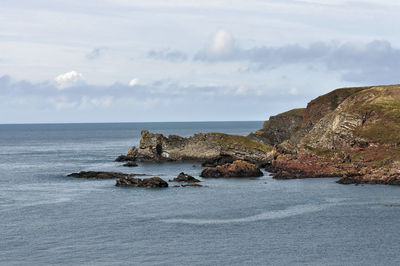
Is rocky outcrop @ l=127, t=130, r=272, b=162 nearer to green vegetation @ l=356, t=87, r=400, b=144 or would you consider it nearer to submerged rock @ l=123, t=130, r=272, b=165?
submerged rock @ l=123, t=130, r=272, b=165

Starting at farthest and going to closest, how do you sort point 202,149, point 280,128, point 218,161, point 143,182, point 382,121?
point 280,128 → point 202,149 → point 218,161 → point 382,121 → point 143,182

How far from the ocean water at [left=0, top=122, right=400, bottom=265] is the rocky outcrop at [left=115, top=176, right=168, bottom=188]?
2.47 meters

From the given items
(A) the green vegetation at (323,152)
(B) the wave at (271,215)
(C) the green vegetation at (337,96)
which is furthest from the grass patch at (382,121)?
(B) the wave at (271,215)

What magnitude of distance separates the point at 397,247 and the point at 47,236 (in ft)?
139

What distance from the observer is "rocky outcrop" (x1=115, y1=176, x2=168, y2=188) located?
101 metres

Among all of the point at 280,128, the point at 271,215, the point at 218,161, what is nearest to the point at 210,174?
the point at 218,161

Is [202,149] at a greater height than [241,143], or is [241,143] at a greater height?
[241,143]

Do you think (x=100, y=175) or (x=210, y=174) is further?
(x=210, y=174)

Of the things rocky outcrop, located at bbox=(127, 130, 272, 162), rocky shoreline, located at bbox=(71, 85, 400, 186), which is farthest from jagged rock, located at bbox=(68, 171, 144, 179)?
rocky outcrop, located at bbox=(127, 130, 272, 162)

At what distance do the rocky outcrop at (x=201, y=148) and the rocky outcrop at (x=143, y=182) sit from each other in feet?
139

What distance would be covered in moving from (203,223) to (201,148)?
270 ft

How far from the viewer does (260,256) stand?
184 ft

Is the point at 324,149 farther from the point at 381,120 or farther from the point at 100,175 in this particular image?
the point at 100,175

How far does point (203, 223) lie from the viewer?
71438 mm
